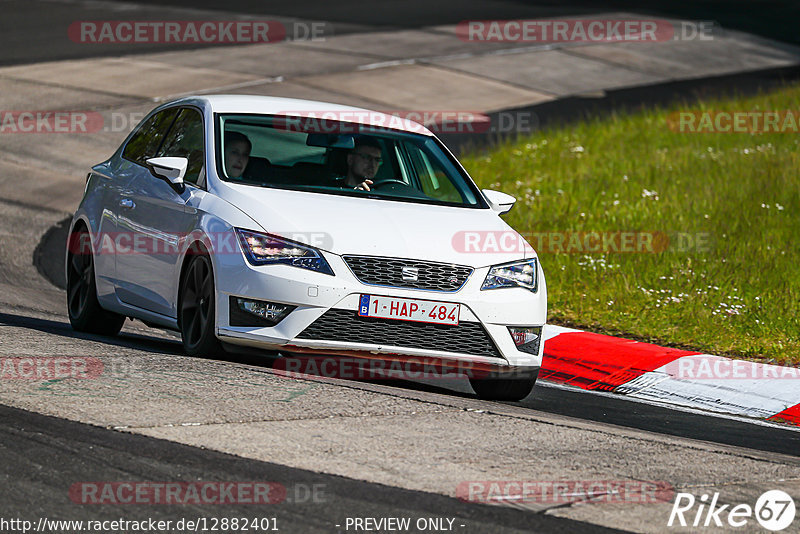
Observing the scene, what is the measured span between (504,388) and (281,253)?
166 centimetres

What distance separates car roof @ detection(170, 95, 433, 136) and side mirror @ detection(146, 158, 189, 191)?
0.59 m

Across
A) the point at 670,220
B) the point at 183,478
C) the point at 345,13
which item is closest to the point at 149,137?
the point at 183,478

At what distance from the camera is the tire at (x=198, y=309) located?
7.38 metres

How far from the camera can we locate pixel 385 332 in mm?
7188

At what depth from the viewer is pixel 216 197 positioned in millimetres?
7633

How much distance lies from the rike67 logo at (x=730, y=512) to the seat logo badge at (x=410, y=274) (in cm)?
222

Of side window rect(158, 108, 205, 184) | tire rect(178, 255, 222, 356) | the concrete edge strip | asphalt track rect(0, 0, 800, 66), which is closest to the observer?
tire rect(178, 255, 222, 356)

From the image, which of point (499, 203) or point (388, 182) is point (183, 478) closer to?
point (388, 182)

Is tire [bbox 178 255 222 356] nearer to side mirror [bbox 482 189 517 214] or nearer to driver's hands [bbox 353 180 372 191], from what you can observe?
driver's hands [bbox 353 180 372 191]

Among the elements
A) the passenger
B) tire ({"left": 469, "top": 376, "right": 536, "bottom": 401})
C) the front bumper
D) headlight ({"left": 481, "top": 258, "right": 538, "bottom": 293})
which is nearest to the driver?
the passenger

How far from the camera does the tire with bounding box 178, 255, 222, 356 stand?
24.2 feet

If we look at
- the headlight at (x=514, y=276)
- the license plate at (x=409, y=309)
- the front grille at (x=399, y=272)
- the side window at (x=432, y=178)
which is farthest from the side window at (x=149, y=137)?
the headlight at (x=514, y=276)

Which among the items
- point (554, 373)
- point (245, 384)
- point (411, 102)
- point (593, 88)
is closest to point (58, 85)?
point (411, 102)

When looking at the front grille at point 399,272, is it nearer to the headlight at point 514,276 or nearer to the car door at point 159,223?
the headlight at point 514,276
